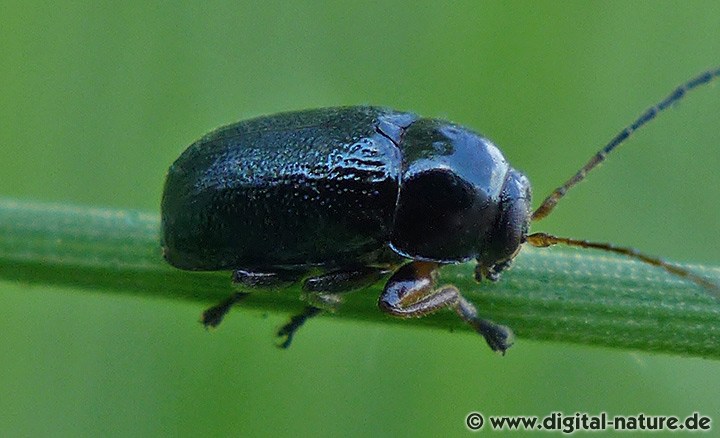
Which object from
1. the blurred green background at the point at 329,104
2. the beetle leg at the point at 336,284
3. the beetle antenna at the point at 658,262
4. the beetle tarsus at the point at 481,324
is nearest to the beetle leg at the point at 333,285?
the beetle leg at the point at 336,284

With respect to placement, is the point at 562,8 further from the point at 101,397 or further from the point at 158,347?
the point at 101,397

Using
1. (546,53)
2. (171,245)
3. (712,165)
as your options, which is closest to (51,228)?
(171,245)

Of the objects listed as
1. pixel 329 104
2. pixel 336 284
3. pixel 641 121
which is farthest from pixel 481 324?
pixel 329 104

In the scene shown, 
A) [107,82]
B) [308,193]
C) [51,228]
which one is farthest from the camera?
[107,82]

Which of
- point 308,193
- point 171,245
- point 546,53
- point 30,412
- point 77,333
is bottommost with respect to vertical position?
point 30,412

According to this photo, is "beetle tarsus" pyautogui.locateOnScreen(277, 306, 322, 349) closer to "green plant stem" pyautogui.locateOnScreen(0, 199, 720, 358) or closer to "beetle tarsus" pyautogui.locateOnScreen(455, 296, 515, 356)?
"green plant stem" pyautogui.locateOnScreen(0, 199, 720, 358)

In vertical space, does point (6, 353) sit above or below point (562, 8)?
below

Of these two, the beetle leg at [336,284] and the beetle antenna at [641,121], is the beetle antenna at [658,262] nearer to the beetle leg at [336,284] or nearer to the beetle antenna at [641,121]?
the beetle antenna at [641,121]

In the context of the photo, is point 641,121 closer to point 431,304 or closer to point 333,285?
point 431,304
